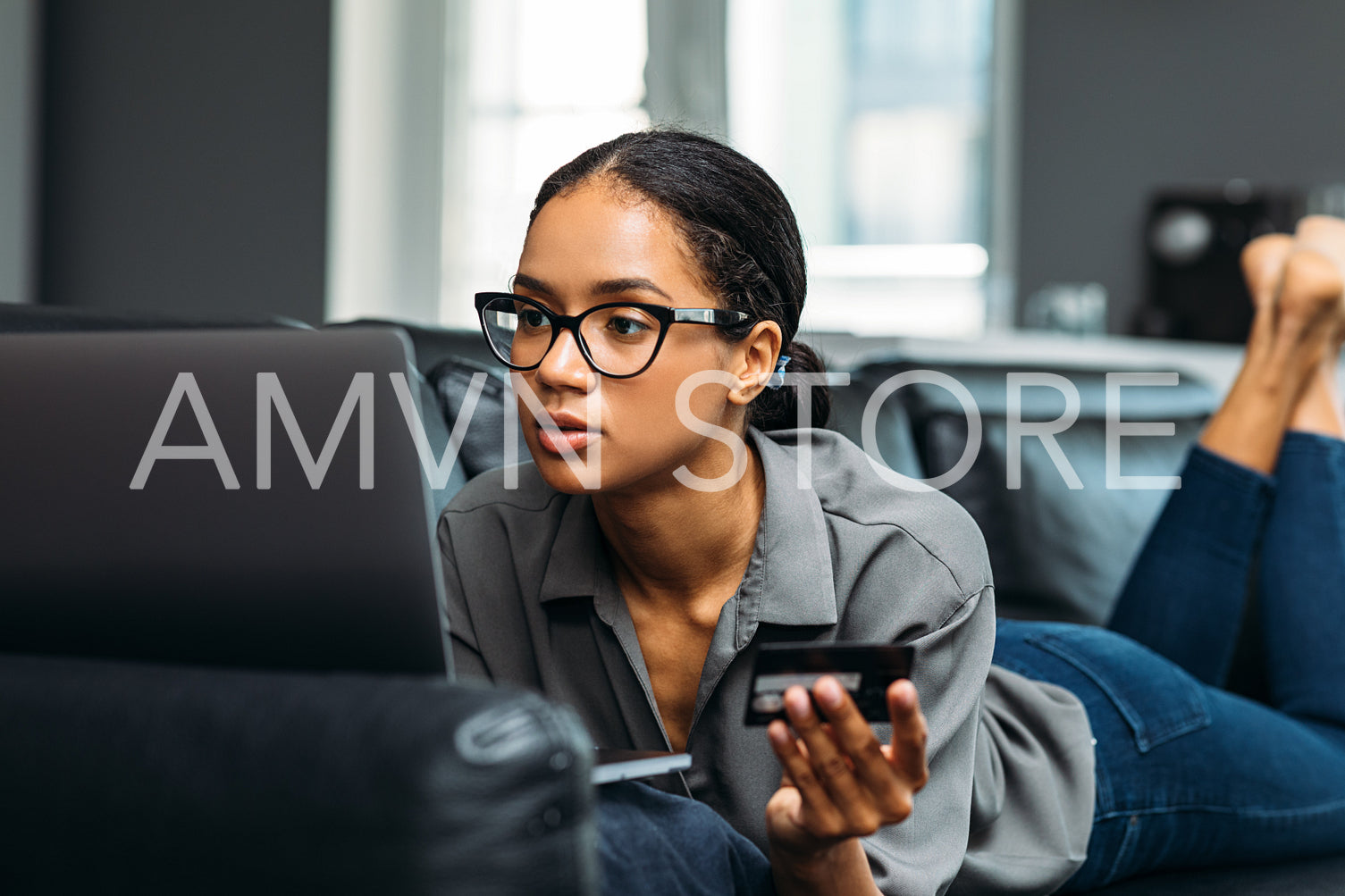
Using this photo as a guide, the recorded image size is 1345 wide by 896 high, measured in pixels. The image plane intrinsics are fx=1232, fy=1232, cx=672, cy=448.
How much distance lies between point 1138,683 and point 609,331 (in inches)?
30.8

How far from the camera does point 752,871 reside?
0.82 meters

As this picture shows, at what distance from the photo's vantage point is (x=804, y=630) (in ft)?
3.28

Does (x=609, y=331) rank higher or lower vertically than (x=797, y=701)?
higher

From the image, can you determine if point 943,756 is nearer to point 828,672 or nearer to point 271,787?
point 828,672

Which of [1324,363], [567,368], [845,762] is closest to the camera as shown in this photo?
[845,762]

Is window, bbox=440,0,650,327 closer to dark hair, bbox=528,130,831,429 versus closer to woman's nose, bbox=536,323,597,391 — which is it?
dark hair, bbox=528,130,831,429

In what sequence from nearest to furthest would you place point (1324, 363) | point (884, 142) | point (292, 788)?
point (292, 788) → point (1324, 363) → point (884, 142)

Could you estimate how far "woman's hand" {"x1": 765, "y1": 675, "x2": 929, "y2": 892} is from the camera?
667 mm

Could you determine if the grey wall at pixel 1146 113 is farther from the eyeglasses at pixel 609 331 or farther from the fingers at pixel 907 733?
the fingers at pixel 907 733

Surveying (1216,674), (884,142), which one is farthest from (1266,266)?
(884,142)

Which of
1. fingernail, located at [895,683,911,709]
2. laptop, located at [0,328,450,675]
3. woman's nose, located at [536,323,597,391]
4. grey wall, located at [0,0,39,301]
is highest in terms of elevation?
grey wall, located at [0,0,39,301]

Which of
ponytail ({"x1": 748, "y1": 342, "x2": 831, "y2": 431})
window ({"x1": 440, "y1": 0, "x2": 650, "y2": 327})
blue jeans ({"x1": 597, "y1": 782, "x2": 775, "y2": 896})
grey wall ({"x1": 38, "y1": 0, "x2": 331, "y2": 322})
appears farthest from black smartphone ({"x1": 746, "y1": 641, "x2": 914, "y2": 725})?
window ({"x1": 440, "y1": 0, "x2": 650, "y2": 327})

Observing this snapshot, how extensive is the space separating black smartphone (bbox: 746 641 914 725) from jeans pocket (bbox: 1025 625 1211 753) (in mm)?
750

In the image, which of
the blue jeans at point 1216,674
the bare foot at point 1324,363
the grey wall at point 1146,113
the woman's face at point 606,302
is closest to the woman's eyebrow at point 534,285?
the woman's face at point 606,302
